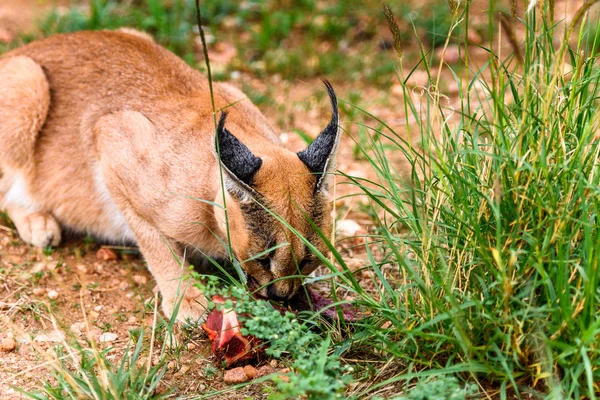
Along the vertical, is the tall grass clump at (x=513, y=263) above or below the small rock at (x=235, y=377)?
above

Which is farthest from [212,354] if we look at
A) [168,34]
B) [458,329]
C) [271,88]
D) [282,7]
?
[282,7]

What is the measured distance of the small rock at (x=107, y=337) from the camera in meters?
3.55

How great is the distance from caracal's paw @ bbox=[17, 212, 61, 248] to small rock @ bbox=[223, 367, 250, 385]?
200 centimetres

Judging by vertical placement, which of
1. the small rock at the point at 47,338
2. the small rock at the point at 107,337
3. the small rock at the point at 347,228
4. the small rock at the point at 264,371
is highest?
the small rock at the point at 347,228

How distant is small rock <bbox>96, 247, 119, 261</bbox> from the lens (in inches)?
180

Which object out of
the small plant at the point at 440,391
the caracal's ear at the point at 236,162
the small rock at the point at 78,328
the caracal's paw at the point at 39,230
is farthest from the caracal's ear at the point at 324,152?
the caracal's paw at the point at 39,230

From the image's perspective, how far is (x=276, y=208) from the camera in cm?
338

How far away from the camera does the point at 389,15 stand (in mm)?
2936

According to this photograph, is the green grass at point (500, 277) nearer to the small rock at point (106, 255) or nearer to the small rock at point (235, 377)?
the small rock at point (235, 377)

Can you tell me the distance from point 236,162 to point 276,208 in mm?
288

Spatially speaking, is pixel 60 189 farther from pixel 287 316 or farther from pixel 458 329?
pixel 458 329

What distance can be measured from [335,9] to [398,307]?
5237 mm

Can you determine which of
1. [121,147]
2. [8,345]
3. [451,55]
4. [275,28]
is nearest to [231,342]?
[8,345]

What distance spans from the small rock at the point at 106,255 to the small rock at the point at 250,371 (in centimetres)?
172
